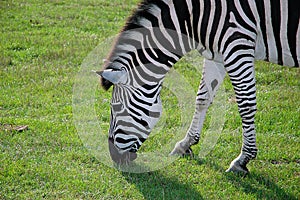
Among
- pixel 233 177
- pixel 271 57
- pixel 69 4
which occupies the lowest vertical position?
pixel 69 4

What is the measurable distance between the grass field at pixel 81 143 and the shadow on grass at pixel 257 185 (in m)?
0.01

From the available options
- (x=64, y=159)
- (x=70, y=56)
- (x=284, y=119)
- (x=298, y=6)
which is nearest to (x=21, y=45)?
(x=70, y=56)

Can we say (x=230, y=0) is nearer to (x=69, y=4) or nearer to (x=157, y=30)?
(x=157, y=30)

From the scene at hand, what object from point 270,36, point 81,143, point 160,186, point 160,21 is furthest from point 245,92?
point 81,143

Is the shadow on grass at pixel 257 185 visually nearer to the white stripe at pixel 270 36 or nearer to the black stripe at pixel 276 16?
the white stripe at pixel 270 36

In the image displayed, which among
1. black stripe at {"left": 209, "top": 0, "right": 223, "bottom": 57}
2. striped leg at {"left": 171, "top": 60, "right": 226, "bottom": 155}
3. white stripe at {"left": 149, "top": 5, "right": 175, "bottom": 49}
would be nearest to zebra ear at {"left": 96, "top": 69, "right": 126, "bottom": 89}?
white stripe at {"left": 149, "top": 5, "right": 175, "bottom": 49}

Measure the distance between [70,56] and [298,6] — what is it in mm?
5916

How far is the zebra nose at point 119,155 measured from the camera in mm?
7395

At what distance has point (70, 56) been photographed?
11.9 metres

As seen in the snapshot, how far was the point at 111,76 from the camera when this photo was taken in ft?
22.6

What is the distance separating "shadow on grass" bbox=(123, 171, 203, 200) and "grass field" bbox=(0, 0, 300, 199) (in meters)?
0.01

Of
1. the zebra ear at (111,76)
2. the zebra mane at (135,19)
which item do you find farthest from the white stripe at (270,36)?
the zebra ear at (111,76)

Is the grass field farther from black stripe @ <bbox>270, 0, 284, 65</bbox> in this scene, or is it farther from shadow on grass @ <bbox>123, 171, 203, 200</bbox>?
black stripe @ <bbox>270, 0, 284, 65</bbox>

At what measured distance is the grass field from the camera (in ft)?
23.2
